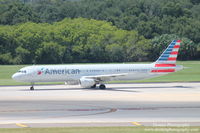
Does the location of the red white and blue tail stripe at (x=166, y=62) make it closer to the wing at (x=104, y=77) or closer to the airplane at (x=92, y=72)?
the airplane at (x=92, y=72)

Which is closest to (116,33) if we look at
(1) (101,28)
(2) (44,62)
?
(1) (101,28)

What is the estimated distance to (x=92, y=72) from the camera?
57750mm

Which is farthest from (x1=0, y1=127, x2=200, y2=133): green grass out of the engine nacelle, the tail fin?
the tail fin

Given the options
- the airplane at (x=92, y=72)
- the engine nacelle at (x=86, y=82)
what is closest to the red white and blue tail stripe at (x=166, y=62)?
the airplane at (x=92, y=72)

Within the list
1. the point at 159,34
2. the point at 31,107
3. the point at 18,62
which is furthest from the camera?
the point at 159,34

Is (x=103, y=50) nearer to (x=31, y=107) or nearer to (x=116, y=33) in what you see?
(x=116, y=33)

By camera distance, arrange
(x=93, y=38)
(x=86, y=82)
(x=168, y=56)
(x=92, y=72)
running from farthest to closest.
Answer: (x=93, y=38)
(x=168, y=56)
(x=92, y=72)
(x=86, y=82)

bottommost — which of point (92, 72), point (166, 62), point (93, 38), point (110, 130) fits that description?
point (110, 130)

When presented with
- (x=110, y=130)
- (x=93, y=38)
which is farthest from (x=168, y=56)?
(x=93, y=38)

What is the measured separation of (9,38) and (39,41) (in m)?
7.64

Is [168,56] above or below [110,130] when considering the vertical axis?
above

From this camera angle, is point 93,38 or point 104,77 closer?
point 104,77

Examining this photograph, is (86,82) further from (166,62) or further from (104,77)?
(166,62)

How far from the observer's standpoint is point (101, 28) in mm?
131750
